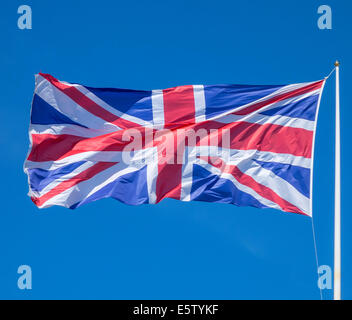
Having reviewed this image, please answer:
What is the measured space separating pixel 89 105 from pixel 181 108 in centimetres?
271

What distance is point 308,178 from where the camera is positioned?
1989 centimetres

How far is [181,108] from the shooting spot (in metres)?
21.5

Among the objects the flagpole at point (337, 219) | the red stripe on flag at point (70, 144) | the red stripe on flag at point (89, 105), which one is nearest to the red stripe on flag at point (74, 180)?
the red stripe on flag at point (70, 144)

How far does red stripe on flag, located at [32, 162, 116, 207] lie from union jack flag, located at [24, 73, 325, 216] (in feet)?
0.09

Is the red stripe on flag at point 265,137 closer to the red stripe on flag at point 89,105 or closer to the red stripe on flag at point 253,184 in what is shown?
the red stripe on flag at point 253,184

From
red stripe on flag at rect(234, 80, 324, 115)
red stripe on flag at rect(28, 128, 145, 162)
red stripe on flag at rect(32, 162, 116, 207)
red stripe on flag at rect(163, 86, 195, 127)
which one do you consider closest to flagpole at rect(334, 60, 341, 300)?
red stripe on flag at rect(234, 80, 324, 115)

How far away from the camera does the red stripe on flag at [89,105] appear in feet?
70.4

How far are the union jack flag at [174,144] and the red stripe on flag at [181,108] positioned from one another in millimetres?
29

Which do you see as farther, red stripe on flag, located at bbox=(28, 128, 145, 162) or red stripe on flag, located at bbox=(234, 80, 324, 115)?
red stripe on flag, located at bbox=(28, 128, 145, 162)

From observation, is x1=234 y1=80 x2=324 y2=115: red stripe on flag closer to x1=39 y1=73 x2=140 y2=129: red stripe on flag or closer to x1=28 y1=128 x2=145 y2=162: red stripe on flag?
x1=28 y1=128 x2=145 y2=162: red stripe on flag

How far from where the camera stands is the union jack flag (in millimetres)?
20219
